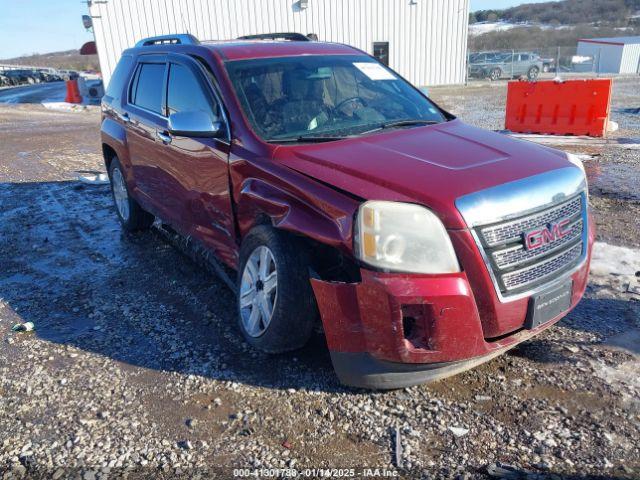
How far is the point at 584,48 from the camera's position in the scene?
152 ft

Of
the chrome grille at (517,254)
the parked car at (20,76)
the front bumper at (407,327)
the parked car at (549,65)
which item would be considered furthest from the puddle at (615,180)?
the parked car at (20,76)

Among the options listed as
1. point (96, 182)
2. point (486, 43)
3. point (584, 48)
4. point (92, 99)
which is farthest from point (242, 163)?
point (486, 43)

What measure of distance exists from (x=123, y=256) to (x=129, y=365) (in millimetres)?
2169

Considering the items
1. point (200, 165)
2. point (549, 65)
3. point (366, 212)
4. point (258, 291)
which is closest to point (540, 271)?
point (366, 212)

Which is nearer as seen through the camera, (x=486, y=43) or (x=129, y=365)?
(x=129, y=365)

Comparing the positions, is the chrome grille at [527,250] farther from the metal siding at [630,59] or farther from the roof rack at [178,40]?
the metal siding at [630,59]

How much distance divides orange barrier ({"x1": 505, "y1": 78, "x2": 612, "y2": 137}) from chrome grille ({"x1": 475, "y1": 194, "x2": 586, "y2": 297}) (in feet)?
29.2

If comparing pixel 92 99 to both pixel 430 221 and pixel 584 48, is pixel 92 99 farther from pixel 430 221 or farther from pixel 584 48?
pixel 584 48

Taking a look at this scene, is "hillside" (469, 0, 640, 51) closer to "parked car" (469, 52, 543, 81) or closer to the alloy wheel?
"parked car" (469, 52, 543, 81)

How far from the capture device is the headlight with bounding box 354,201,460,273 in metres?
2.54

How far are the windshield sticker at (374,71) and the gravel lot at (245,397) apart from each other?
82.8 inches

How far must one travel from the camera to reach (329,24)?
77.3 feet

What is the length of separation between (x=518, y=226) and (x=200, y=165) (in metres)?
2.26

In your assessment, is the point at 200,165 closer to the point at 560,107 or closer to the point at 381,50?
the point at 560,107
